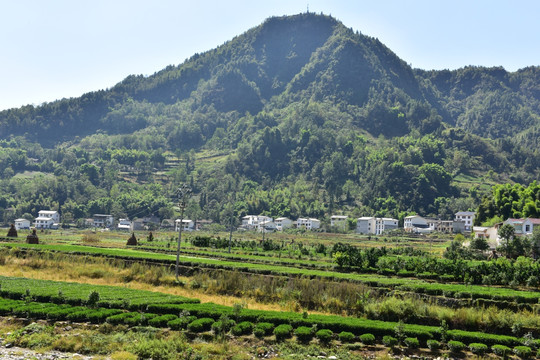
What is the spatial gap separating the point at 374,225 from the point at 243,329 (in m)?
123

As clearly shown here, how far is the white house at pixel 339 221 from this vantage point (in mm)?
140850

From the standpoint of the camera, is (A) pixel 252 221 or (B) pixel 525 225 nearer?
(B) pixel 525 225

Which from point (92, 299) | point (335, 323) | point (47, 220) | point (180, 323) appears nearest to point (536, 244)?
point (335, 323)

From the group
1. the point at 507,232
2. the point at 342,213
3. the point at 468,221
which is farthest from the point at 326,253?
the point at 342,213

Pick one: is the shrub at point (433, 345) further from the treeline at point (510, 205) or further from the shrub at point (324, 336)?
the treeline at point (510, 205)

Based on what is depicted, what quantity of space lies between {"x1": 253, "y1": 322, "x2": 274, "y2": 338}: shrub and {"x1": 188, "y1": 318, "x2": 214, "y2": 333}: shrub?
7.46 feet

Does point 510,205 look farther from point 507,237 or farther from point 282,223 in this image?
point 282,223

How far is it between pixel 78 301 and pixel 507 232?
56.4 meters

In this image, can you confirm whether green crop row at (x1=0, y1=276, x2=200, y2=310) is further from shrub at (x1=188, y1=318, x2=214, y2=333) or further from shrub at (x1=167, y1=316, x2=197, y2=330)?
shrub at (x1=188, y1=318, x2=214, y2=333)

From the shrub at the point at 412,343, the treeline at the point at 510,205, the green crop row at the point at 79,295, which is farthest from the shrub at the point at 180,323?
the treeline at the point at 510,205

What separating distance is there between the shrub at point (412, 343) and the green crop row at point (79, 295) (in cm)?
1273

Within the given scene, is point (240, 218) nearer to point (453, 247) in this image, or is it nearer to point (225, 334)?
point (453, 247)

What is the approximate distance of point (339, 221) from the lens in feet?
479

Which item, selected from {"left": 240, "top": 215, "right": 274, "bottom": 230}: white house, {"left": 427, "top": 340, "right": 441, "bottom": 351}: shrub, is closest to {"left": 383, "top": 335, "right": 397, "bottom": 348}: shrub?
{"left": 427, "top": 340, "right": 441, "bottom": 351}: shrub
